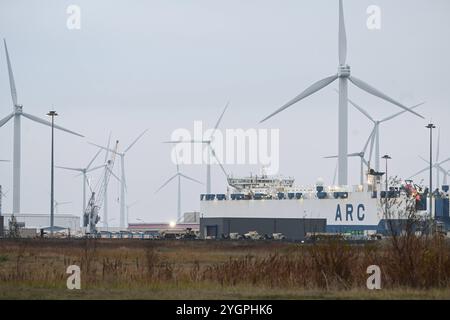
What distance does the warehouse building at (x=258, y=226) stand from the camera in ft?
461

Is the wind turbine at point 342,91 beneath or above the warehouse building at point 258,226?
above

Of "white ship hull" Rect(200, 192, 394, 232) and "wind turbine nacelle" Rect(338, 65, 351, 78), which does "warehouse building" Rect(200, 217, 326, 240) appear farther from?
"wind turbine nacelle" Rect(338, 65, 351, 78)

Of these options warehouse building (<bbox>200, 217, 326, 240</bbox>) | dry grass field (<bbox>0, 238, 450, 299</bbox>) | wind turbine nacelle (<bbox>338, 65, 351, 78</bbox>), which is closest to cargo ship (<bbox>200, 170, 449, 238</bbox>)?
warehouse building (<bbox>200, 217, 326, 240</bbox>)

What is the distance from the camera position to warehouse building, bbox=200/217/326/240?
140 meters

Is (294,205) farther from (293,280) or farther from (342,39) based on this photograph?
(293,280)

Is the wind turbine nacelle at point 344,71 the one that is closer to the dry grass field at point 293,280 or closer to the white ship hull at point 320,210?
the white ship hull at point 320,210

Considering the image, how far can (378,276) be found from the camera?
37.2 metres

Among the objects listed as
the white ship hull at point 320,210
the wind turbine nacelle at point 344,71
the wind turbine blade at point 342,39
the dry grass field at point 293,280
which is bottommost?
the dry grass field at point 293,280

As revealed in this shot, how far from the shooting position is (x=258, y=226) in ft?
488

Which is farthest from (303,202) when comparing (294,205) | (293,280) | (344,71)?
(293,280)

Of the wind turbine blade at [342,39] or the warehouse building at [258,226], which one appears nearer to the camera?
the wind turbine blade at [342,39]

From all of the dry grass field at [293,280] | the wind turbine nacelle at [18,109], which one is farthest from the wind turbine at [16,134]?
the dry grass field at [293,280]
